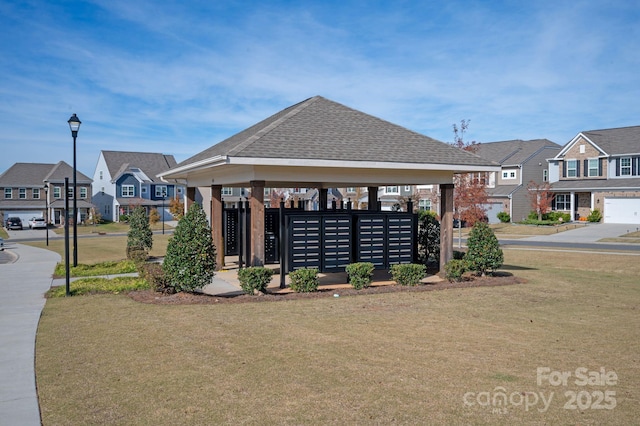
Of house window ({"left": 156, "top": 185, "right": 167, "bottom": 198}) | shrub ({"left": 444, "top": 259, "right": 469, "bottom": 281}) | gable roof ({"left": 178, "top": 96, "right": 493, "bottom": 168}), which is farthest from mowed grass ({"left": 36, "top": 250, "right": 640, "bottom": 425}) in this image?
house window ({"left": 156, "top": 185, "right": 167, "bottom": 198})

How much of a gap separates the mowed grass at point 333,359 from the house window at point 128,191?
56121mm

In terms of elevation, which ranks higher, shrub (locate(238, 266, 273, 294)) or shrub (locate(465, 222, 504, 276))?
shrub (locate(465, 222, 504, 276))

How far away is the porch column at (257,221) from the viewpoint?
44.4 feet

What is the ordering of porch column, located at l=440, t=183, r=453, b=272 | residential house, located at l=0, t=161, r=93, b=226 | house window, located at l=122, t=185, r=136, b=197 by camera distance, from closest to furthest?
porch column, located at l=440, t=183, r=453, b=272 → residential house, located at l=0, t=161, r=93, b=226 → house window, located at l=122, t=185, r=136, b=197

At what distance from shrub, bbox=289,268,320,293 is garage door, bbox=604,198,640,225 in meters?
40.7

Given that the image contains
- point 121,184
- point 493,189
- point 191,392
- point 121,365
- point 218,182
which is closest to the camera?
point 191,392

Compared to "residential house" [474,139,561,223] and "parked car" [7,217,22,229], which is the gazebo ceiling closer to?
"residential house" [474,139,561,223]

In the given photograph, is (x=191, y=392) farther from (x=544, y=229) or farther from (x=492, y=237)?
(x=544, y=229)

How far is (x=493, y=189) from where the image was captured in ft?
176

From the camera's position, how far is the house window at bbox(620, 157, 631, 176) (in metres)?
46.0

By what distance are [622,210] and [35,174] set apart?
67219mm

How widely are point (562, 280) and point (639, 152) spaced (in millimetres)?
35652

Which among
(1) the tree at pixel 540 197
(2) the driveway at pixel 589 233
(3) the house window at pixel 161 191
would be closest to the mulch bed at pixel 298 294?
(2) the driveway at pixel 589 233

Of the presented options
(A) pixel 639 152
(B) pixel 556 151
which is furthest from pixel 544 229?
(B) pixel 556 151
